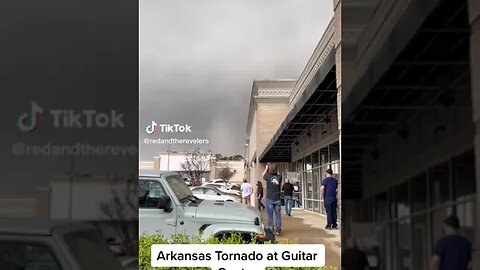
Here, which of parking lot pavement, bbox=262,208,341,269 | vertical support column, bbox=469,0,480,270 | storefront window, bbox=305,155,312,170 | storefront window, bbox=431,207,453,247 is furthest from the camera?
storefront window, bbox=305,155,312,170

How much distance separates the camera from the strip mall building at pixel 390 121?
65.6 inches

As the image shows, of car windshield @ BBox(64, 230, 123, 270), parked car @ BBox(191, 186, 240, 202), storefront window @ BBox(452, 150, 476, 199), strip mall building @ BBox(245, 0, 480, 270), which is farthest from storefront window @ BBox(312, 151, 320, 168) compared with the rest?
car windshield @ BBox(64, 230, 123, 270)

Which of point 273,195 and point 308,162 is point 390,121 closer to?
point 308,162

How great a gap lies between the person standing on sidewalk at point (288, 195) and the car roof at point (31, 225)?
0.79 meters

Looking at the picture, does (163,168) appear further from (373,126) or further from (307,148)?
(373,126)

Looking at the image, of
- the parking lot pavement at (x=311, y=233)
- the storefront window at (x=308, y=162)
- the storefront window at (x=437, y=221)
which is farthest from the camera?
the storefront window at (x=308, y=162)

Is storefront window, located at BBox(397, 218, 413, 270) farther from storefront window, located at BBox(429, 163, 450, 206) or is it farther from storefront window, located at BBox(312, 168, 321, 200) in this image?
storefront window, located at BBox(312, 168, 321, 200)

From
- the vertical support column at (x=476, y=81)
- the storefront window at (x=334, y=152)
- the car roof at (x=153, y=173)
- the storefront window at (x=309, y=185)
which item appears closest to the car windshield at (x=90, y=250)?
the car roof at (x=153, y=173)

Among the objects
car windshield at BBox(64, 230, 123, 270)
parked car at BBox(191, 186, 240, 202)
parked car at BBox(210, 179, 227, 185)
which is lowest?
car windshield at BBox(64, 230, 123, 270)

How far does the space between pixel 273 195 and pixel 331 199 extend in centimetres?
22

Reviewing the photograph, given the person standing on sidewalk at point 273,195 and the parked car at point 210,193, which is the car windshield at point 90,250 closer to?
the parked car at point 210,193

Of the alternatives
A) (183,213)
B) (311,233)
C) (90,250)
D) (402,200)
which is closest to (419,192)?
(402,200)

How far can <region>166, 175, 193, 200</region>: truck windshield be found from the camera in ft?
6.15

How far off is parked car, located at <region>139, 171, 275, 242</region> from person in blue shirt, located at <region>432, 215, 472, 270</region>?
0.60 metres
